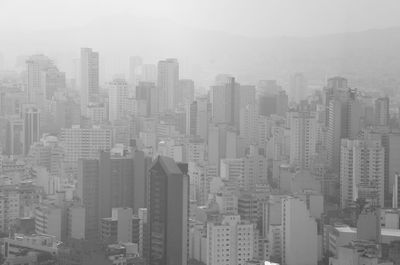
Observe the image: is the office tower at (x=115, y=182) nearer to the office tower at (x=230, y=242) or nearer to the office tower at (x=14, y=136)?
the office tower at (x=230, y=242)

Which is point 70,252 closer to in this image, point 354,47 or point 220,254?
point 220,254

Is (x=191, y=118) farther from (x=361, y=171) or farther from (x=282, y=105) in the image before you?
(x=361, y=171)

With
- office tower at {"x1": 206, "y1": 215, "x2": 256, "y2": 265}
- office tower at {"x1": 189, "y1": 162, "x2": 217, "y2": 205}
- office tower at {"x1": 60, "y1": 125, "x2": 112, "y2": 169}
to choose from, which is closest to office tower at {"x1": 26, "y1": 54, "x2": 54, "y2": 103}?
office tower at {"x1": 60, "y1": 125, "x2": 112, "y2": 169}

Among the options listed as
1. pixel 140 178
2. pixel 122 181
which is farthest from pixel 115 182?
pixel 140 178

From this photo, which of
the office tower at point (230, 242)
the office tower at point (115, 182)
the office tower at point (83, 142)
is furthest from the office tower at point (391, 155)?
the office tower at point (83, 142)

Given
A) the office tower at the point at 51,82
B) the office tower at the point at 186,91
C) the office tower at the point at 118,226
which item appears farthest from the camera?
the office tower at the point at 51,82

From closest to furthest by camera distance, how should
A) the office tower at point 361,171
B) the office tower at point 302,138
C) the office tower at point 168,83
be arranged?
the office tower at point 361,171, the office tower at point 302,138, the office tower at point 168,83


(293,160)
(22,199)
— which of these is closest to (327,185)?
(293,160)
